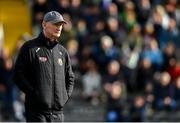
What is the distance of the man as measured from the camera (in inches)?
312

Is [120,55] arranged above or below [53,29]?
below

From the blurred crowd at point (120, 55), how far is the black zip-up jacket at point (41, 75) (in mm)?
6607

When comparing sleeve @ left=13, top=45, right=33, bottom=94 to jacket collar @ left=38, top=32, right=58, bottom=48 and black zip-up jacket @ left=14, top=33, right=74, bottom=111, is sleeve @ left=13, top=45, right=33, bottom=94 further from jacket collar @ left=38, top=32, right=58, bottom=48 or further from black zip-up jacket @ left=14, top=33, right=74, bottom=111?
jacket collar @ left=38, top=32, right=58, bottom=48

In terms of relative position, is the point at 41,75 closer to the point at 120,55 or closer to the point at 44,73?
the point at 44,73

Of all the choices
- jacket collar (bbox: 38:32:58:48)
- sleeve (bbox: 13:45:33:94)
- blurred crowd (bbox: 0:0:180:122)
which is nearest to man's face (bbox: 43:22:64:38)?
jacket collar (bbox: 38:32:58:48)

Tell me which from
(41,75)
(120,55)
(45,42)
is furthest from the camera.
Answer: (120,55)

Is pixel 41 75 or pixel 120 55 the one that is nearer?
pixel 41 75

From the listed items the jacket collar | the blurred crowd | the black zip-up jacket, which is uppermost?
the jacket collar

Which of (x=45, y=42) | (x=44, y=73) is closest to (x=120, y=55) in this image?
(x=45, y=42)

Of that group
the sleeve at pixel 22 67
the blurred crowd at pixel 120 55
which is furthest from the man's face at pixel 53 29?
the blurred crowd at pixel 120 55

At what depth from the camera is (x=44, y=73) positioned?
312 inches

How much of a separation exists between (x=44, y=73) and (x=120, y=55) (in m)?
8.55

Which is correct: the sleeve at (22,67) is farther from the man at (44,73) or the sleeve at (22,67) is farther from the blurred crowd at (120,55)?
the blurred crowd at (120,55)

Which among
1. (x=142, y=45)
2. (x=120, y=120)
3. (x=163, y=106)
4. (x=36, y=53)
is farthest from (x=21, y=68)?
(x=142, y=45)
